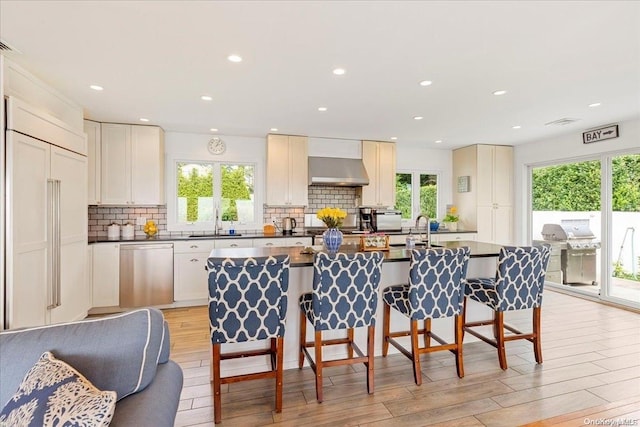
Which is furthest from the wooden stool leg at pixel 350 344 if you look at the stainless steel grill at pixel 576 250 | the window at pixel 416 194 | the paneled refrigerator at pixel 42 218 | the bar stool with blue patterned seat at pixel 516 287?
the stainless steel grill at pixel 576 250

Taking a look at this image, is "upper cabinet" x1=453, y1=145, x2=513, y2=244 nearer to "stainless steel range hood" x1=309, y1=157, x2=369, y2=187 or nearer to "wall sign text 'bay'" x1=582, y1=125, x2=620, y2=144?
"wall sign text 'bay'" x1=582, y1=125, x2=620, y2=144

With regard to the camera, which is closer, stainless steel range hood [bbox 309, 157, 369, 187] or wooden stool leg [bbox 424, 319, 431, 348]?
wooden stool leg [bbox 424, 319, 431, 348]

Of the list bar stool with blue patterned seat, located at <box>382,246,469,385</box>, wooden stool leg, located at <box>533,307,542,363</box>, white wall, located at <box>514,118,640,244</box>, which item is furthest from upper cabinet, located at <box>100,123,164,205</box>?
white wall, located at <box>514,118,640,244</box>

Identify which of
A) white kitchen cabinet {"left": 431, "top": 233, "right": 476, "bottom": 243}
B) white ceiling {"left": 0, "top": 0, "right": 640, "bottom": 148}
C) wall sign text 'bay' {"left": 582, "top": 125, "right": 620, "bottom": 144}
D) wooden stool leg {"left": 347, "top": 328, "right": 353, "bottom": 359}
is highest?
white ceiling {"left": 0, "top": 0, "right": 640, "bottom": 148}

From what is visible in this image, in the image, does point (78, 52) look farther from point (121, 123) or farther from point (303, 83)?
point (121, 123)

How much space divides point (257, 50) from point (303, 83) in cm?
69

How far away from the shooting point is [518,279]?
8.69ft

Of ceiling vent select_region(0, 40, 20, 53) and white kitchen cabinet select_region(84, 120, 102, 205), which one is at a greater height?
ceiling vent select_region(0, 40, 20, 53)

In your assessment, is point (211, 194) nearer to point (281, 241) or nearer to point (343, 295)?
point (281, 241)

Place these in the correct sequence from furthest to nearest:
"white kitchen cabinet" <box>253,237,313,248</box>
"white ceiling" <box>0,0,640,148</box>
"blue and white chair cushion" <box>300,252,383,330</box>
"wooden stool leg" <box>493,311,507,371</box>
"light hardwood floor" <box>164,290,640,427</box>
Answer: "white kitchen cabinet" <box>253,237,313,248</box> → "wooden stool leg" <box>493,311,507,371</box> → "blue and white chair cushion" <box>300,252,383,330</box> → "light hardwood floor" <box>164,290,640,427</box> → "white ceiling" <box>0,0,640,148</box>

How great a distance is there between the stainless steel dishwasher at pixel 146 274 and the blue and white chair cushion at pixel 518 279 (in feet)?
12.5

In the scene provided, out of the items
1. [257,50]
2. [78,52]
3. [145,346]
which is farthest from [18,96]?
[145,346]

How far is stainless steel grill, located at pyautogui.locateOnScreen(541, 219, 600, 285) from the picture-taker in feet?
16.1

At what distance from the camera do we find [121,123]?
14.2ft
